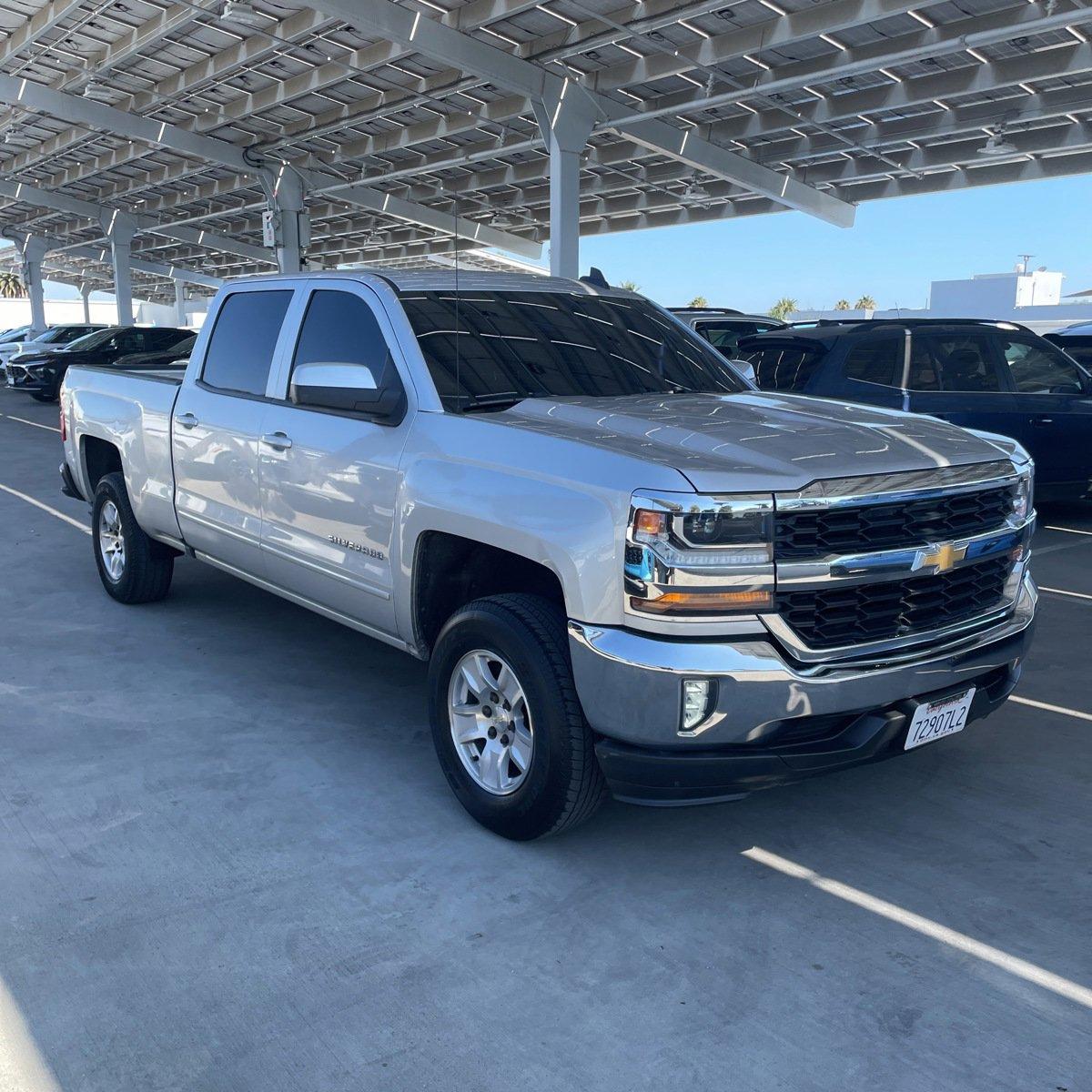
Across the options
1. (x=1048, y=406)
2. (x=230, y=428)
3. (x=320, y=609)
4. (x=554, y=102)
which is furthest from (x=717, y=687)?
(x=554, y=102)

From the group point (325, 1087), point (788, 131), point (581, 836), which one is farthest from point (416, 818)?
point (788, 131)

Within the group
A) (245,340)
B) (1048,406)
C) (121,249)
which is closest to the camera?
(245,340)

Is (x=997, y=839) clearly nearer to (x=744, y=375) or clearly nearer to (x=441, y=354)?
(x=744, y=375)

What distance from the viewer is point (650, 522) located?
Answer: 306 centimetres

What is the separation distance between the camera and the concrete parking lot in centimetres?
259

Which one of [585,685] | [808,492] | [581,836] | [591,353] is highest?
[591,353]

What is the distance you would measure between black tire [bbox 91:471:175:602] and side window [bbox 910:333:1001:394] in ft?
19.8

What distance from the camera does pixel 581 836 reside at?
3.71m

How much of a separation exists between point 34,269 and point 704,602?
48543mm

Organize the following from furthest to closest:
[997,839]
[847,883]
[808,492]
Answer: [997,839] < [847,883] < [808,492]

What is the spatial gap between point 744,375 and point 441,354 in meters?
1.59

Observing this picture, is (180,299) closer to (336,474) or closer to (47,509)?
(47,509)

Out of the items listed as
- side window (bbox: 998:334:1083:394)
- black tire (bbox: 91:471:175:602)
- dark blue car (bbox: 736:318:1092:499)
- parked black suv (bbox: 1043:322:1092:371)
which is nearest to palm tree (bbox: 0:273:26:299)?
parked black suv (bbox: 1043:322:1092:371)

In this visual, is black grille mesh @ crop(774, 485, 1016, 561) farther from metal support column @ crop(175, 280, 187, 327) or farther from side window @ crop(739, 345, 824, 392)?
metal support column @ crop(175, 280, 187, 327)
